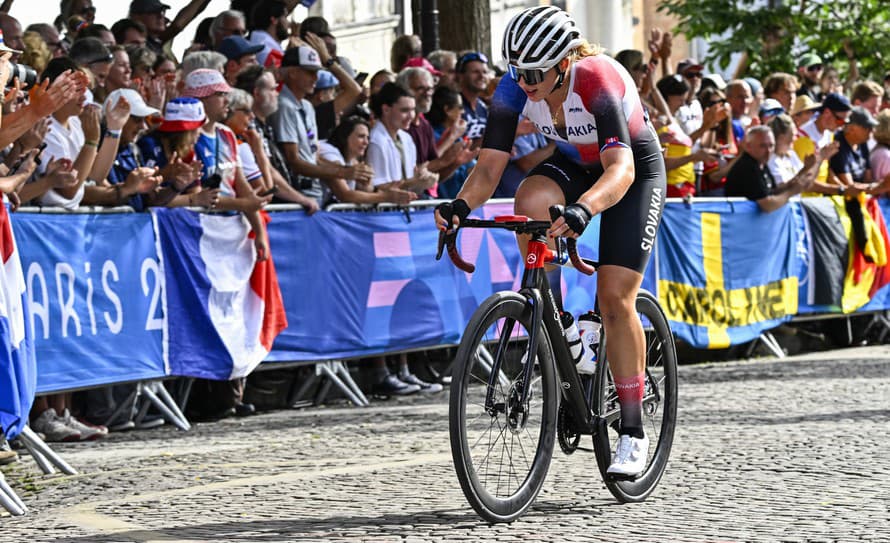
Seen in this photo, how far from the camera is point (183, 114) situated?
33.6 ft

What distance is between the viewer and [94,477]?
785 cm

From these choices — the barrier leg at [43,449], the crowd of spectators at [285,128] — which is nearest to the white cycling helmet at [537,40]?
the crowd of spectators at [285,128]

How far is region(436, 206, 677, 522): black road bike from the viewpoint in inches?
234

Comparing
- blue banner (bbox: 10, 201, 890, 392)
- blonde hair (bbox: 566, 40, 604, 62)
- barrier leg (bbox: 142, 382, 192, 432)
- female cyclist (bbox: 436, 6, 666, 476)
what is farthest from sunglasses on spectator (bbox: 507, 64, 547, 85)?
barrier leg (bbox: 142, 382, 192, 432)

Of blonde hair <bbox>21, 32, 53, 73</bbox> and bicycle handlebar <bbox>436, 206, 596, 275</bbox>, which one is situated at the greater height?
blonde hair <bbox>21, 32, 53, 73</bbox>

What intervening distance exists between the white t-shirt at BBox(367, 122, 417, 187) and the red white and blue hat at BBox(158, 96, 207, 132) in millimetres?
2117

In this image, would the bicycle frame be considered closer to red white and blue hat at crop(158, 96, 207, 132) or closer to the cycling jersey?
the cycling jersey

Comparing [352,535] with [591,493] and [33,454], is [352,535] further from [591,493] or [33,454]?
[33,454]

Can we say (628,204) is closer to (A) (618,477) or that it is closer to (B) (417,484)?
(A) (618,477)

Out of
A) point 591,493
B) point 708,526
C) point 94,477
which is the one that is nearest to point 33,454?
point 94,477

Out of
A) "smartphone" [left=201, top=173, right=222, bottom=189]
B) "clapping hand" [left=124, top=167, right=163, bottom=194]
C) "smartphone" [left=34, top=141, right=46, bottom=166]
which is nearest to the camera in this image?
"smartphone" [left=34, top=141, right=46, bottom=166]

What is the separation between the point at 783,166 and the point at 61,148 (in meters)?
7.82

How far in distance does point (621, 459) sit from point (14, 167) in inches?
156

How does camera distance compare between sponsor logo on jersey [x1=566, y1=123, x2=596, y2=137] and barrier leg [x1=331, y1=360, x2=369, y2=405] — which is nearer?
sponsor logo on jersey [x1=566, y1=123, x2=596, y2=137]
